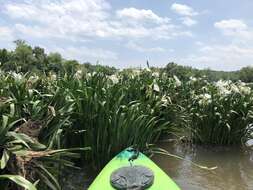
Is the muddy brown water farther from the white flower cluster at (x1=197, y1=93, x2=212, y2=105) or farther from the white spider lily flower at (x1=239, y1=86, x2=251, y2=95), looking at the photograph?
the white spider lily flower at (x1=239, y1=86, x2=251, y2=95)

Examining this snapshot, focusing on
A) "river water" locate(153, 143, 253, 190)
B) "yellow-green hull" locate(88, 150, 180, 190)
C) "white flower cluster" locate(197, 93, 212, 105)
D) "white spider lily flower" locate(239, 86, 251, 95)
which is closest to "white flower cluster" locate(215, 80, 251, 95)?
"white spider lily flower" locate(239, 86, 251, 95)

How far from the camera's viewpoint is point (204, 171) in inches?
241

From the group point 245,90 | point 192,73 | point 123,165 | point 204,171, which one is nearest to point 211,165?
point 204,171

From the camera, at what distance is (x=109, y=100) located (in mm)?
4824

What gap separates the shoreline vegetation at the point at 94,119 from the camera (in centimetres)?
320

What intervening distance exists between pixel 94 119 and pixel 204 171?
91.7 inches

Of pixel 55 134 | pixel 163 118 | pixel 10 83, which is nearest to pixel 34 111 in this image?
pixel 55 134

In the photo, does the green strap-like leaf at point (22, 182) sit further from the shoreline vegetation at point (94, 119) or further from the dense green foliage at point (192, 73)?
the dense green foliage at point (192, 73)

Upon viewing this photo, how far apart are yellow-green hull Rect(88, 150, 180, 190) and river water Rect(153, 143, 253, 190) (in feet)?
6.15

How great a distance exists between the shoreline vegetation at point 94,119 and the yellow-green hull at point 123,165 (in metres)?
0.34

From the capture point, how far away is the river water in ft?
18.2

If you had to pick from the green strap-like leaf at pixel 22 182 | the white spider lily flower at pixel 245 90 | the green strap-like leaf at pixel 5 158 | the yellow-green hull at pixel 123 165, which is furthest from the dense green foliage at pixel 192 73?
the green strap-like leaf at pixel 22 182

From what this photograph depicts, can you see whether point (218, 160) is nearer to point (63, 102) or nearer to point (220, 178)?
point (220, 178)

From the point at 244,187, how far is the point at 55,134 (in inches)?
121
